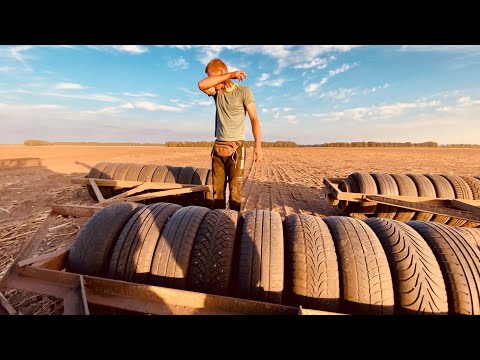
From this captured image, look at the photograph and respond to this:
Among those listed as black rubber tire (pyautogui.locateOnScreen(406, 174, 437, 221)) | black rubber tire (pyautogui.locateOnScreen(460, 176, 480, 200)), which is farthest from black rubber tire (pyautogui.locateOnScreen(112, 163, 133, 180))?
black rubber tire (pyautogui.locateOnScreen(460, 176, 480, 200))

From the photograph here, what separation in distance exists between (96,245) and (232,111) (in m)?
2.36

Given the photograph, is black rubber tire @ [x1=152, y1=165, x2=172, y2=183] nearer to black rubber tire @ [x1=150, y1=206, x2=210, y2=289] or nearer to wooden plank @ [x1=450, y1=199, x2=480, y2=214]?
black rubber tire @ [x1=150, y1=206, x2=210, y2=289]

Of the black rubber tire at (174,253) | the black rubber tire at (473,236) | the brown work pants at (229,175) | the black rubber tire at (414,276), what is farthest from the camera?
the brown work pants at (229,175)

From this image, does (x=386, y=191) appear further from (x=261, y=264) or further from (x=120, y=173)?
(x=120, y=173)

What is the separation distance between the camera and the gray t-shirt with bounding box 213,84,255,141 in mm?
3264

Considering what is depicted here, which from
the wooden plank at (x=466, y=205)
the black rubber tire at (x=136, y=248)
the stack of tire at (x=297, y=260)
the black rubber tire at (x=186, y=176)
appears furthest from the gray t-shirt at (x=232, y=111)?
the wooden plank at (x=466, y=205)

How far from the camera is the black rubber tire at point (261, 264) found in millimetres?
1714

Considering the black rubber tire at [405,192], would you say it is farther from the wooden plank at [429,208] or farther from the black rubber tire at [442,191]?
the wooden plank at [429,208]

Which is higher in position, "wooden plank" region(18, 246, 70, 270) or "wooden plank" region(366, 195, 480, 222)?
"wooden plank" region(366, 195, 480, 222)

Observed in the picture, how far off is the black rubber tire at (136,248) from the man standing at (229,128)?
1620mm

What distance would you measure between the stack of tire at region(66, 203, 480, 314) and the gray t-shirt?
1633 mm

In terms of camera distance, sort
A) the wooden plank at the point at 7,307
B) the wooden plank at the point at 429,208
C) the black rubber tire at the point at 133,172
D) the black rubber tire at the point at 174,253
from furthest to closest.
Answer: the black rubber tire at the point at 133,172, the wooden plank at the point at 429,208, the black rubber tire at the point at 174,253, the wooden plank at the point at 7,307
